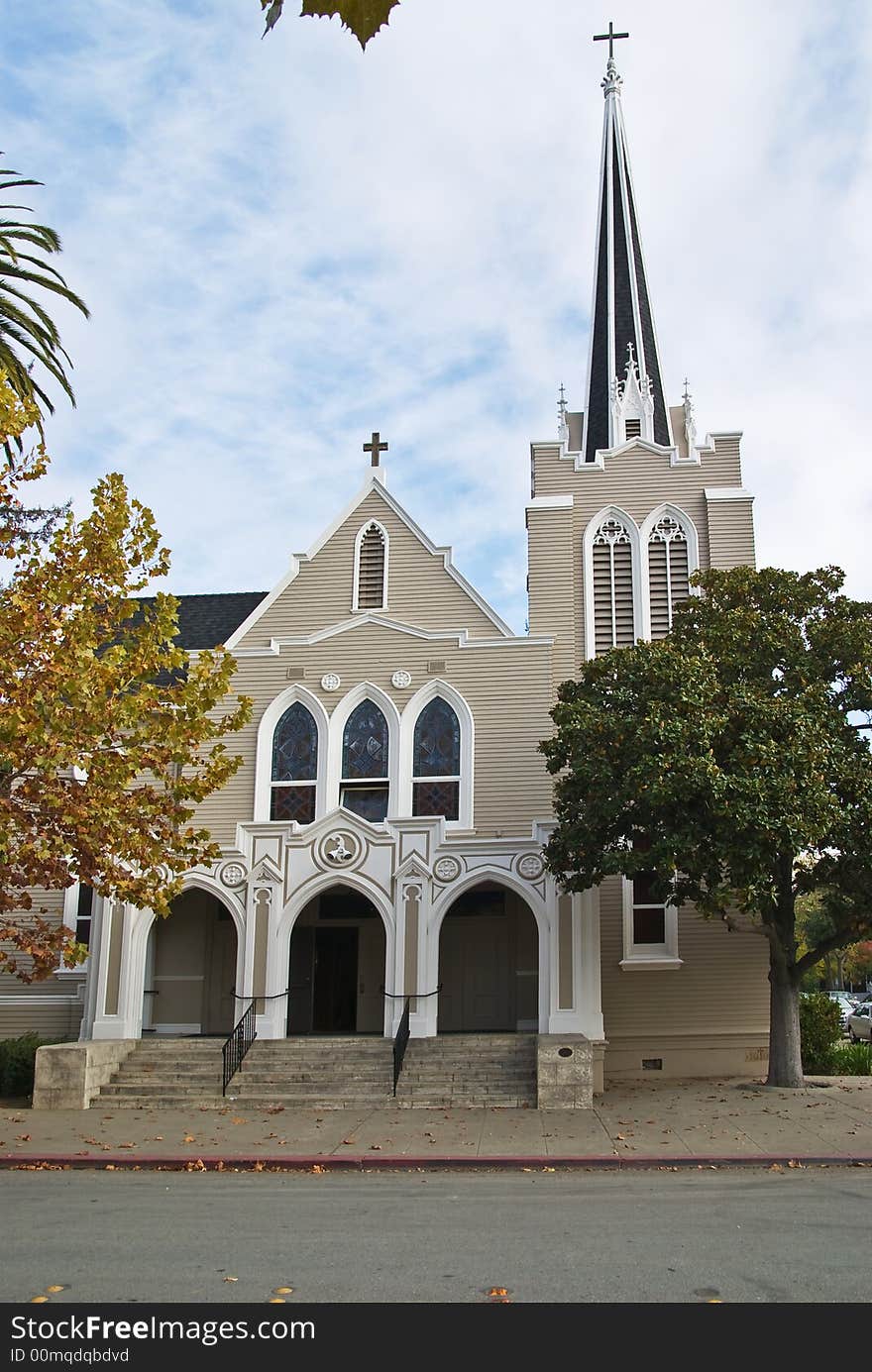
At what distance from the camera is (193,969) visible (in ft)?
77.8

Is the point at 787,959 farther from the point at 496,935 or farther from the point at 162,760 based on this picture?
the point at 162,760

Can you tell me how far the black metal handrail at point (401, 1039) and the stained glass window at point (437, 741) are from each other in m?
4.76

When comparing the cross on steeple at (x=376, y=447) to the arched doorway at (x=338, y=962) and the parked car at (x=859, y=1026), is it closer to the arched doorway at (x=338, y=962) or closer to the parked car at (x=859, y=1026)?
the arched doorway at (x=338, y=962)

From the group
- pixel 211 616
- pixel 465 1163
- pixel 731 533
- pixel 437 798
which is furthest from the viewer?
pixel 211 616

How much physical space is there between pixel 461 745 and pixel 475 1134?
9.01 meters

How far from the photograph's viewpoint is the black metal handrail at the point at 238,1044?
749 inches

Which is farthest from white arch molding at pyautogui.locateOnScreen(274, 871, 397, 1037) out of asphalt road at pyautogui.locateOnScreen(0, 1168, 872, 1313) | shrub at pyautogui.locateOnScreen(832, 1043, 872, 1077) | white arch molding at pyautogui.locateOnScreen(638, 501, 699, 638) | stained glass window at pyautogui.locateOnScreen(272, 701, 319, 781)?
shrub at pyautogui.locateOnScreen(832, 1043, 872, 1077)

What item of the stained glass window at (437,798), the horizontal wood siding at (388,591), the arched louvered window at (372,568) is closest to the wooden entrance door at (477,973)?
the stained glass window at (437,798)

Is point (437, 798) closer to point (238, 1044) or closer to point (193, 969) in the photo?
point (193, 969)

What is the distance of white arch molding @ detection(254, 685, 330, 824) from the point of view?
23.7 m

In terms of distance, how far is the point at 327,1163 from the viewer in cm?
1388

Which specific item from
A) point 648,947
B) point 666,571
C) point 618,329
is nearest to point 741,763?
point 648,947

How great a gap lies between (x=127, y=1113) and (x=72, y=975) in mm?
6564
